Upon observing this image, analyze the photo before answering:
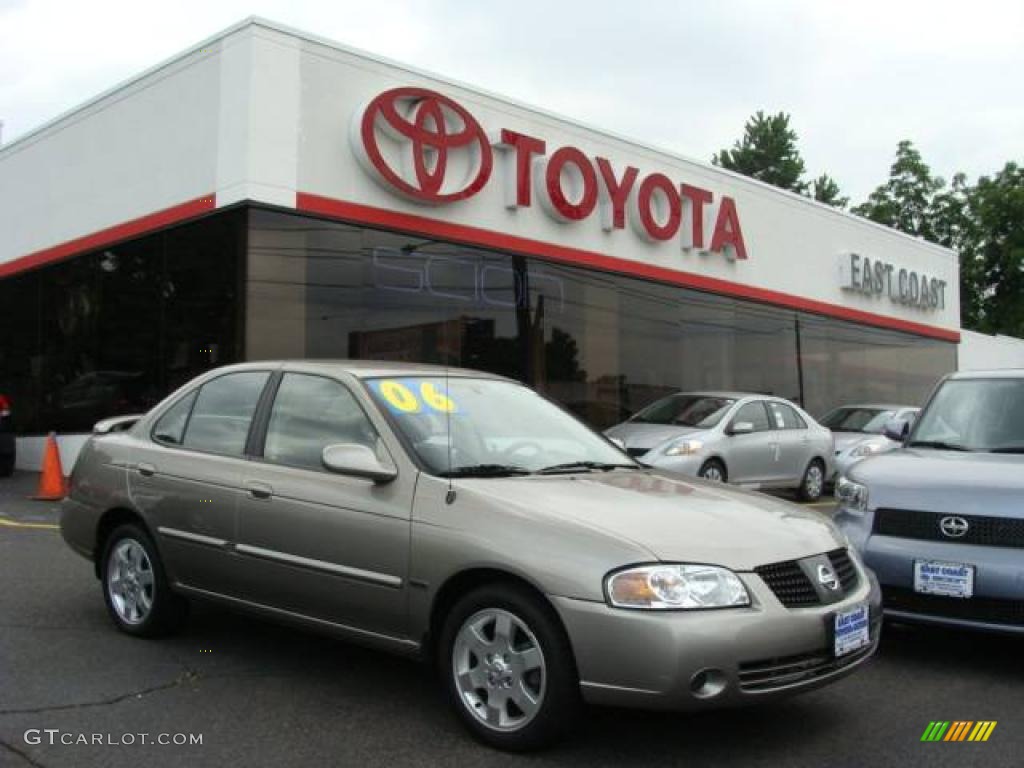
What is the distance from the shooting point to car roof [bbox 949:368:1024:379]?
6.71m

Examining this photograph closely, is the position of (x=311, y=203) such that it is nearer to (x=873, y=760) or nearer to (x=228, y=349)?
(x=228, y=349)

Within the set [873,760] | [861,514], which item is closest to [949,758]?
[873,760]

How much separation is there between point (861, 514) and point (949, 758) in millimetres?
1874

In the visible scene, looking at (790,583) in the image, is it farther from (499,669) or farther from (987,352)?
(987,352)

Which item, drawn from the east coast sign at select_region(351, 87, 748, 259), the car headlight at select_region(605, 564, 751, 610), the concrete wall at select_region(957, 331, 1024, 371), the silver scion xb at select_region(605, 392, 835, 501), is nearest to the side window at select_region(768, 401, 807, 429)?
the silver scion xb at select_region(605, 392, 835, 501)

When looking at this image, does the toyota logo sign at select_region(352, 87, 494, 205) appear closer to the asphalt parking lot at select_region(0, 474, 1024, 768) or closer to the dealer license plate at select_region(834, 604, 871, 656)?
the asphalt parking lot at select_region(0, 474, 1024, 768)

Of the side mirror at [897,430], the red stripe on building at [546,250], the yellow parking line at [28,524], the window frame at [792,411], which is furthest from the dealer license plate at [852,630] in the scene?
the window frame at [792,411]

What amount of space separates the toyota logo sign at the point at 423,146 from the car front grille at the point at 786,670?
9273 mm

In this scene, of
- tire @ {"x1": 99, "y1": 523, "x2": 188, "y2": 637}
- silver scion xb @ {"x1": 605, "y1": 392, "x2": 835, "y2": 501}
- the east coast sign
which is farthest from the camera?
the east coast sign

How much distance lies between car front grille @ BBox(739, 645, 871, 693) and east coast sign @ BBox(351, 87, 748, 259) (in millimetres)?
9270

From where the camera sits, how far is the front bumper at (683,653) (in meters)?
3.57

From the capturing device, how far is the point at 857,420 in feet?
53.9

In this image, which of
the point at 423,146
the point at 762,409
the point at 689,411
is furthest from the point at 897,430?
the point at 423,146

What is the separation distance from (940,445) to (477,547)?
3.69 meters
